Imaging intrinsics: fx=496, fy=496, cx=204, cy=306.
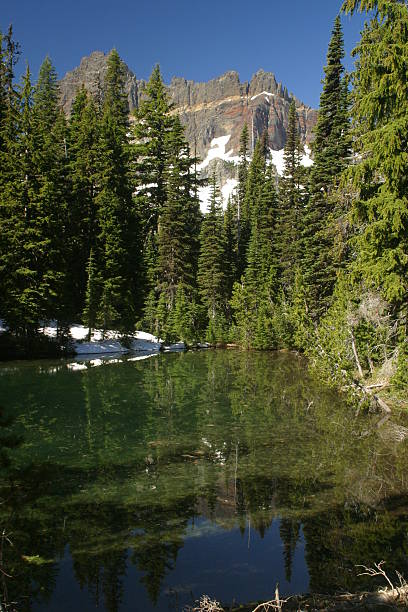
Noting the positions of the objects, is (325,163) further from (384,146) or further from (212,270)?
(384,146)

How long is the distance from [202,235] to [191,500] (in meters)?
36.7

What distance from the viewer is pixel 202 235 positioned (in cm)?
4469

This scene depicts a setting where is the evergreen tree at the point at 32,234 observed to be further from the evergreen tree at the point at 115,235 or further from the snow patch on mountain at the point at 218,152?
the snow patch on mountain at the point at 218,152

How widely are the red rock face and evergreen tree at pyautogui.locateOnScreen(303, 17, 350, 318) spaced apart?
147m

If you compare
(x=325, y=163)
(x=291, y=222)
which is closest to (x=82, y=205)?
(x=291, y=222)

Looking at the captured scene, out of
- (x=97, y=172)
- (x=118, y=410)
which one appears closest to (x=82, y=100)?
(x=97, y=172)

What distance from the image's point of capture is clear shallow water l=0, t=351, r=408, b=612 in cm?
659

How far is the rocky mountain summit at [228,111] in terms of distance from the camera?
176875mm

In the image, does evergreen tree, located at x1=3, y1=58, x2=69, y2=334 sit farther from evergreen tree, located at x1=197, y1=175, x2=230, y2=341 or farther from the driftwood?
the driftwood

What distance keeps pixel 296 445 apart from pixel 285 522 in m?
4.52

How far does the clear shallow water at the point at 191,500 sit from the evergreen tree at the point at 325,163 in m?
12.4

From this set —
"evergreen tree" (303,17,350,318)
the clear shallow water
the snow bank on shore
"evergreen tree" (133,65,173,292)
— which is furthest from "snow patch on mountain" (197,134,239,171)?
the clear shallow water

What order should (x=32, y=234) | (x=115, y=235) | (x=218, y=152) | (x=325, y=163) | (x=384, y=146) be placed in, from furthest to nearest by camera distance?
1. (x=218, y=152)
2. (x=115, y=235)
3. (x=32, y=234)
4. (x=325, y=163)
5. (x=384, y=146)

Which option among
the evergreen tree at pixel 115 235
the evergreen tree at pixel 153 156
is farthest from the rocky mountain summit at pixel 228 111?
the evergreen tree at pixel 115 235
